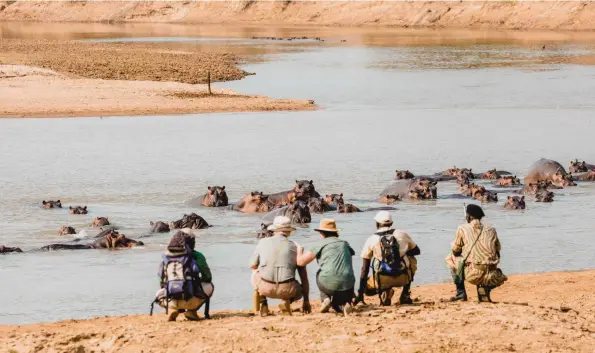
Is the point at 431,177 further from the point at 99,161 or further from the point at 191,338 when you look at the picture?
the point at 191,338

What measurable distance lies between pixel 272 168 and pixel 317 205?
7.01 metres

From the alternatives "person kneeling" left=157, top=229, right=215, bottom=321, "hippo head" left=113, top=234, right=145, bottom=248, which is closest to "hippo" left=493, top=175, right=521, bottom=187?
"hippo head" left=113, top=234, right=145, bottom=248

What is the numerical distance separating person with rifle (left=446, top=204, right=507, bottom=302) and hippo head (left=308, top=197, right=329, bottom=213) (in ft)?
37.4

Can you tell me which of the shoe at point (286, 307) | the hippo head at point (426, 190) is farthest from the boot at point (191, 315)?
the hippo head at point (426, 190)

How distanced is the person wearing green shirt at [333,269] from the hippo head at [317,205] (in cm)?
1180

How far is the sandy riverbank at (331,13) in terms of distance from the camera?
124 meters

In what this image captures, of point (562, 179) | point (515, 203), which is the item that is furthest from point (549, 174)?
point (515, 203)

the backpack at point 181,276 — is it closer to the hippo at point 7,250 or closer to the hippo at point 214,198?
the hippo at point 7,250

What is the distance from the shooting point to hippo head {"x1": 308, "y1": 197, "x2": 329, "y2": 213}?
24094 millimetres

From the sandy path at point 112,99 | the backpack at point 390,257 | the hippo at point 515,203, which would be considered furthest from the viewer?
the sandy path at point 112,99

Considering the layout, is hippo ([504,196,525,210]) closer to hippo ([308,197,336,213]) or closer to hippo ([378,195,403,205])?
hippo ([378,195,403,205])

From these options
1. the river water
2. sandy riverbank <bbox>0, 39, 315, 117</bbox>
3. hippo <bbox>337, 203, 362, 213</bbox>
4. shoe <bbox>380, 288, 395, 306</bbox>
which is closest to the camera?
shoe <bbox>380, 288, 395, 306</bbox>

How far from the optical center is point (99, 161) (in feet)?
107

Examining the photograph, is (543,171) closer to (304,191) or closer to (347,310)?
(304,191)
